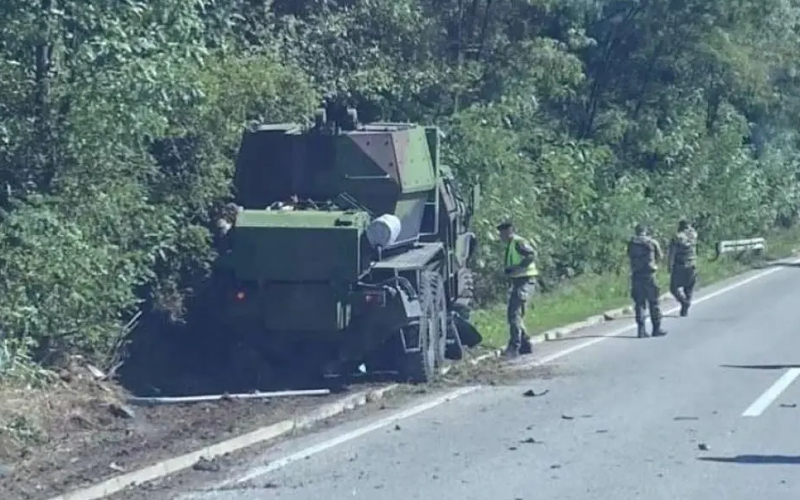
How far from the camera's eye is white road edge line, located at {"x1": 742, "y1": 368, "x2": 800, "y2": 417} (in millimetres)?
14945

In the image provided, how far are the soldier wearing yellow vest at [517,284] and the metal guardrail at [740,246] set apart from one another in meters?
24.0

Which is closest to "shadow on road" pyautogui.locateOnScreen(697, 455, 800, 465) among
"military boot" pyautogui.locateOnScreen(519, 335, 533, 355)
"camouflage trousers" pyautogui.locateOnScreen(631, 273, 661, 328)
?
"military boot" pyautogui.locateOnScreen(519, 335, 533, 355)

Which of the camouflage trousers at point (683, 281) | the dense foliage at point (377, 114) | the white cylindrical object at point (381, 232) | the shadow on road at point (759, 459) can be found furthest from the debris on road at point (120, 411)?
the camouflage trousers at point (683, 281)

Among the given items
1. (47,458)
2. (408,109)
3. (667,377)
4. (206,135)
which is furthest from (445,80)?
(47,458)

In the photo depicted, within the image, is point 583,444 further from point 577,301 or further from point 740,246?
point 740,246

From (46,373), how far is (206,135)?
5.83m

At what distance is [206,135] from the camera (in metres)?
20.0

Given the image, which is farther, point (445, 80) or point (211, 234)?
point (445, 80)

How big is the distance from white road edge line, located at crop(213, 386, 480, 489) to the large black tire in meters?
0.48

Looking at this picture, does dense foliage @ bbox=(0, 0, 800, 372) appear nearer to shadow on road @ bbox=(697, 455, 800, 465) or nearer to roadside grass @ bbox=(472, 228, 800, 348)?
roadside grass @ bbox=(472, 228, 800, 348)

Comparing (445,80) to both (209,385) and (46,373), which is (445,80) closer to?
(209,385)

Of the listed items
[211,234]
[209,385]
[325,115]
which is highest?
[325,115]

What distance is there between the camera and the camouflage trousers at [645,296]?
23562 millimetres

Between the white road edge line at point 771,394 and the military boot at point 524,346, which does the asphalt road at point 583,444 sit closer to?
the white road edge line at point 771,394
